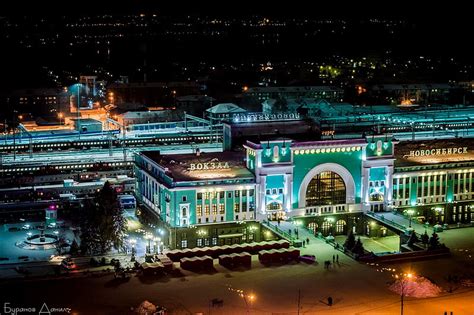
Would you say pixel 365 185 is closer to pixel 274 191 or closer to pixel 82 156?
pixel 274 191

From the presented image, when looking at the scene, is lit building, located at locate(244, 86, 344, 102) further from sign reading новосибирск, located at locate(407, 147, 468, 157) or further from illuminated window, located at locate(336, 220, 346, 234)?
illuminated window, located at locate(336, 220, 346, 234)

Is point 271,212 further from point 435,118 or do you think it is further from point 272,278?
point 435,118

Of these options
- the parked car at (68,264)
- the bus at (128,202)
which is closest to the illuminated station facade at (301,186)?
the bus at (128,202)

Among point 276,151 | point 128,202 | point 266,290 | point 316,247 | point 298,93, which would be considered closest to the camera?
point 266,290

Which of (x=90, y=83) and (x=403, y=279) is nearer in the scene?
(x=403, y=279)

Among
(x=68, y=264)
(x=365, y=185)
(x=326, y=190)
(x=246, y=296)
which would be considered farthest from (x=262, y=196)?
(x=68, y=264)

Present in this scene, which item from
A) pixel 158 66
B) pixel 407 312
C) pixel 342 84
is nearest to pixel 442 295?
pixel 407 312
